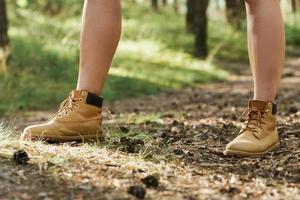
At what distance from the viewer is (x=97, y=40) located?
121 inches

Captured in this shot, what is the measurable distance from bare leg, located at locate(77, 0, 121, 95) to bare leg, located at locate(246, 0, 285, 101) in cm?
72

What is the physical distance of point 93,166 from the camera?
2498mm

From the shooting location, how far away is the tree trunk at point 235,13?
16.9 metres

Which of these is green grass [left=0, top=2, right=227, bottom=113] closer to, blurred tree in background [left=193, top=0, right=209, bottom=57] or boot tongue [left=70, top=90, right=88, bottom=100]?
blurred tree in background [left=193, top=0, right=209, bottom=57]

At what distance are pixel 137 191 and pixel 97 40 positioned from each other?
44.3 inches

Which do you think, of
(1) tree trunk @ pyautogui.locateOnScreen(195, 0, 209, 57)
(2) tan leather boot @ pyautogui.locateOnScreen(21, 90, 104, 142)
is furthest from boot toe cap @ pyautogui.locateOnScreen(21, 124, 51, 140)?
(1) tree trunk @ pyautogui.locateOnScreen(195, 0, 209, 57)

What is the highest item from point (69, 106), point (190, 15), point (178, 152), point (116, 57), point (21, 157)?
point (190, 15)

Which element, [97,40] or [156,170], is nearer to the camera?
[156,170]

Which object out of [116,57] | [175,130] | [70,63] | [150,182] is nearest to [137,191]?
[150,182]

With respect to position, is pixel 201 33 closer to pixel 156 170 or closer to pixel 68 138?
pixel 68 138

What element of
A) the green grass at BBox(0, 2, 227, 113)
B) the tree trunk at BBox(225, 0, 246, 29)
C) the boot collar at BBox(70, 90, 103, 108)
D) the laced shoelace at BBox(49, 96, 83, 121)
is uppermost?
the tree trunk at BBox(225, 0, 246, 29)

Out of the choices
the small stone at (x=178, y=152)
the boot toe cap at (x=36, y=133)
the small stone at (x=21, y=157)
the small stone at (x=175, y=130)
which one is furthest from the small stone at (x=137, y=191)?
the small stone at (x=175, y=130)

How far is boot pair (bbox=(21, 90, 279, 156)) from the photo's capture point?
9.95ft

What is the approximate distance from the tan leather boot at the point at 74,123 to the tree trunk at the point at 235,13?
44.6ft
